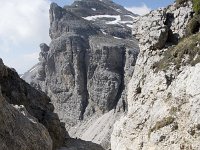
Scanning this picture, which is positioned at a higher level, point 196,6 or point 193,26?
point 196,6

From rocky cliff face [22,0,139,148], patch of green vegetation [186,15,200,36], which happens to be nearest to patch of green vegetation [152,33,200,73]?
patch of green vegetation [186,15,200,36]

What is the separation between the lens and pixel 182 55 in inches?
1463

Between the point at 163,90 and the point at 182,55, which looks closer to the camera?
the point at 163,90

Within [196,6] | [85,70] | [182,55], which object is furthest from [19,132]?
[85,70]

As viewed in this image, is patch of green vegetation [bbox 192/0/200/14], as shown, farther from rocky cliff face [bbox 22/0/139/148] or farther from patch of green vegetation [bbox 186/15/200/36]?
rocky cliff face [bbox 22/0/139/148]

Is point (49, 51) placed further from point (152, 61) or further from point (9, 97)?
point (9, 97)

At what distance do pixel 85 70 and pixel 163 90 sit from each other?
11284cm

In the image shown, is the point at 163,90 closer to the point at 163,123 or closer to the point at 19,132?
the point at 163,123

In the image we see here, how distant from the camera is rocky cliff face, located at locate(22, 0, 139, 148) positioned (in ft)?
449

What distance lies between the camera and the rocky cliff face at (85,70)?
136875 mm

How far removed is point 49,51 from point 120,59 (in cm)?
2792

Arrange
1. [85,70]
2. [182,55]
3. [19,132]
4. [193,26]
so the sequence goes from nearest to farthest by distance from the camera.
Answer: [19,132], [182,55], [193,26], [85,70]

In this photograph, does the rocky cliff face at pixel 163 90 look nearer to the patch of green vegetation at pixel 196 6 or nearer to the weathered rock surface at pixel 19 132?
the patch of green vegetation at pixel 196 6

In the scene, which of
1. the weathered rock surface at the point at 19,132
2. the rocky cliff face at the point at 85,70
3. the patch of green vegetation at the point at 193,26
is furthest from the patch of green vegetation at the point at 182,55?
the rocky cliff face at the point at 85,70
